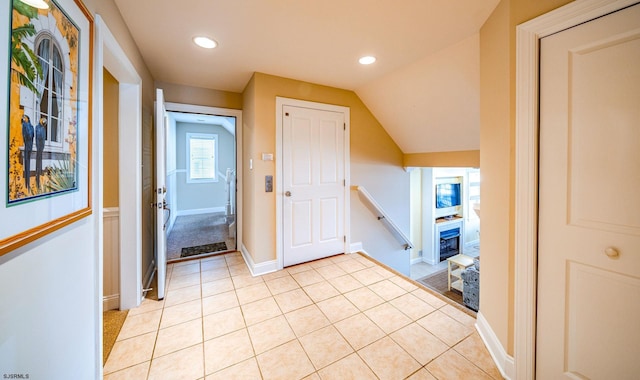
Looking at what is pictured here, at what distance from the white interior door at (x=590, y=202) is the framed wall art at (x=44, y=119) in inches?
82.1

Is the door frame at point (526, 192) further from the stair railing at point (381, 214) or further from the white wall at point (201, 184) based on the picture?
the white wall at point (201, 184)

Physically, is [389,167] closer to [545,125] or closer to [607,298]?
[545,125]

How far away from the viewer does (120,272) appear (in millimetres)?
2004

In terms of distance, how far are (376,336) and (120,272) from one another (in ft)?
7.03

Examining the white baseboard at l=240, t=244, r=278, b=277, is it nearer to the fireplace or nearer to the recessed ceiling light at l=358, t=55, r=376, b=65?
the recessed ceiling light at l=358, t=55, r=376, b=65

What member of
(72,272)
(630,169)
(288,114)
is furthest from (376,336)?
(288,114)

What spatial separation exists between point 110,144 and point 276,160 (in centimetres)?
147

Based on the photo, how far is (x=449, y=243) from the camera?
6.48 meters

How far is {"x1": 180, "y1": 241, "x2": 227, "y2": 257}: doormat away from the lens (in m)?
3.37

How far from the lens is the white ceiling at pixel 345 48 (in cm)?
161

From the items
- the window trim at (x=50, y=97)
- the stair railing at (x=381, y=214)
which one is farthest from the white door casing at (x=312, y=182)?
the window trim at (x=50, y=97)

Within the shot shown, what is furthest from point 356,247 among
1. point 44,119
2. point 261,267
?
point 44,119

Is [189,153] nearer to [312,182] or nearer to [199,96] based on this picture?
[199,96]

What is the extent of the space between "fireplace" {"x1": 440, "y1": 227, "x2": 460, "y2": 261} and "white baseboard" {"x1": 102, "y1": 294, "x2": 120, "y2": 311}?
21.4 feet
